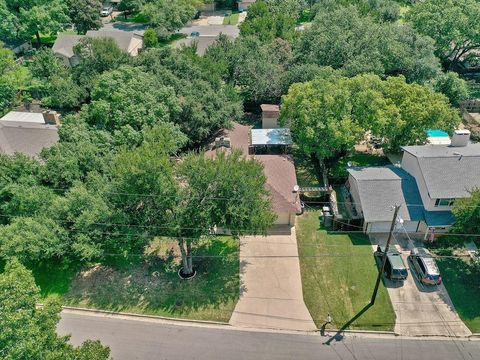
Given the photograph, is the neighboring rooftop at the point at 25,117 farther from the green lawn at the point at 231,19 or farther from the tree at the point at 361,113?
the green lawn at the point at 231,19

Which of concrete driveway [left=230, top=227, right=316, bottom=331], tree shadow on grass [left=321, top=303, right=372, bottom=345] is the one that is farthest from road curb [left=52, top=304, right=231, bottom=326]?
tree shadow on grass [left=321, top=303, right=372, bottom=345]

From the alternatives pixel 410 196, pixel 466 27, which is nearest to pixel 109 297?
pixel 410 196

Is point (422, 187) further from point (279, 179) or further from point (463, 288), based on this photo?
point (279, 179)

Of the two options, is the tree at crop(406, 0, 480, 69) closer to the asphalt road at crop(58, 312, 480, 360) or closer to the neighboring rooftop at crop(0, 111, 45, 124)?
the asphalt road at crop(58, 312, 480, 360)

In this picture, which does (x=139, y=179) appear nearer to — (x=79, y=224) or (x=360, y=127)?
A: (x=79, y=224)

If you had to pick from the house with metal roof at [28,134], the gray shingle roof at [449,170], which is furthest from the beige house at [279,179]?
the house with metal roof at [28,134]

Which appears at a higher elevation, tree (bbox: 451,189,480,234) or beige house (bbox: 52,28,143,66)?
tree (bbox: 451,189,480,234)
